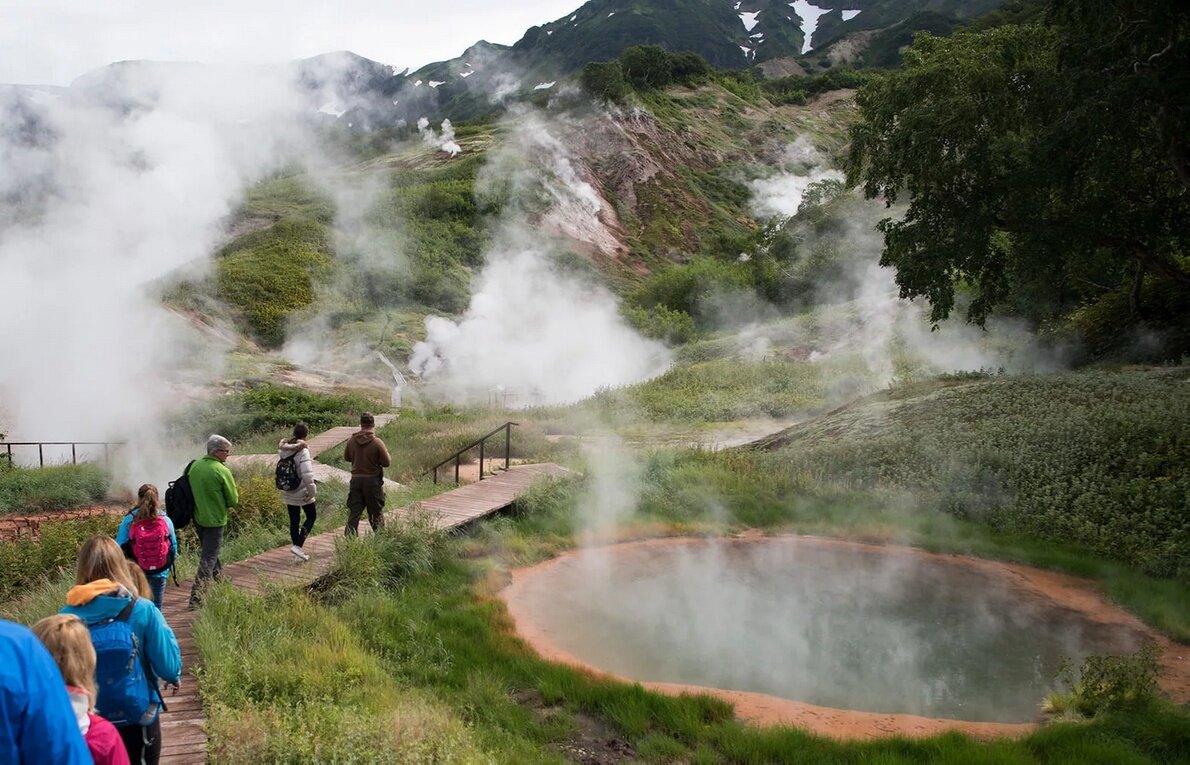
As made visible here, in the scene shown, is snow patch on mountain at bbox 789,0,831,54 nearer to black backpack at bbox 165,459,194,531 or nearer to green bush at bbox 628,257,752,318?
green bush at bbox 628,257,752,318

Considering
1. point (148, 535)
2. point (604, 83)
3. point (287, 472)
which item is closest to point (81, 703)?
point (148, 535)

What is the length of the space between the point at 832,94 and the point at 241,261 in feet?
192

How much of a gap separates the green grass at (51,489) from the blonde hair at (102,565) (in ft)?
41.8

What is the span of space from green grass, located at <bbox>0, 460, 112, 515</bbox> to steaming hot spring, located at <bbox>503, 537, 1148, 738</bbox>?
32.5ft

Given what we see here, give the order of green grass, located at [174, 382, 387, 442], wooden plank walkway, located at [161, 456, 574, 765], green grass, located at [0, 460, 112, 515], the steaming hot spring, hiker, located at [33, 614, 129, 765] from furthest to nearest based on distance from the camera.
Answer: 1. green grass, located at [174, 382, 387, 442]
2. green grass, located at [0, 460, 112, 515]
3. the steaming hot spring
4. wooden plank walkway, located at [161, 456, 574, 765]
5. hiker, located at [33, 614, 129, 765]

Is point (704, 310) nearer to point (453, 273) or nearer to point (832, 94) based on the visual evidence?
point (453, 273)

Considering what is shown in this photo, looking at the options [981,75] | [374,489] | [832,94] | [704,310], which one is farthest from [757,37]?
[374,489]

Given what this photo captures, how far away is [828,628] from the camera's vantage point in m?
7.84

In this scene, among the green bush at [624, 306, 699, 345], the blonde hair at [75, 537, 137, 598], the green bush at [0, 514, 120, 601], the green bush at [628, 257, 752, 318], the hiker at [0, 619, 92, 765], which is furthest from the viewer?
the green bush at [628, 257, 752, 318]

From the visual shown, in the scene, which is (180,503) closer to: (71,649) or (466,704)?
(466,704)

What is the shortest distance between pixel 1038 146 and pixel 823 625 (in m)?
9.37

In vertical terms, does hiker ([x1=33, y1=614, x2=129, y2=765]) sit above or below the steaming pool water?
above

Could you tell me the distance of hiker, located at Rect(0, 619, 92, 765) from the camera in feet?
7.14

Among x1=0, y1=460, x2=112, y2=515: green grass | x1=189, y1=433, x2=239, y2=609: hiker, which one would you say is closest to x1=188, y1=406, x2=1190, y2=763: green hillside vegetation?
x1=189, y1=433, x2=239, y2=609: hiker
